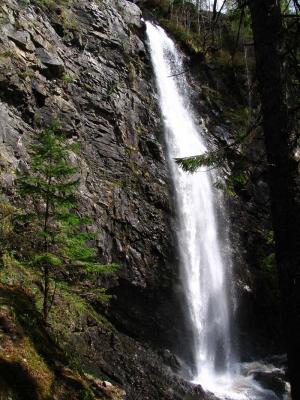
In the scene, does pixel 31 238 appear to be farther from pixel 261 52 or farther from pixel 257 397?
pixel 257 397

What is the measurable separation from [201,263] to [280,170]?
35.3ft

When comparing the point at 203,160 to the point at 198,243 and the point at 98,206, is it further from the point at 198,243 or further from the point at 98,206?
the point at 198,243

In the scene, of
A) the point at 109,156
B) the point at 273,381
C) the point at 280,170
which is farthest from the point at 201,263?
the point at 280,170

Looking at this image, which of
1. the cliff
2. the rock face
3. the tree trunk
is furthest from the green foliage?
the rock face

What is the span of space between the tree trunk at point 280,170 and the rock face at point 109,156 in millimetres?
5186

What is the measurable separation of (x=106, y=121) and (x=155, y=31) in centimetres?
974

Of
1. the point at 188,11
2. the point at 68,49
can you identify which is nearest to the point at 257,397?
the point at 68,49

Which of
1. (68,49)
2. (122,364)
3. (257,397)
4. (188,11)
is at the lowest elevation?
(257,397)

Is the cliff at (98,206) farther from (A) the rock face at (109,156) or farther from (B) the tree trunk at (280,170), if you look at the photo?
(B) the tree trunk at (280,170)

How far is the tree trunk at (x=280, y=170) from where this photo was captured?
3723 mm

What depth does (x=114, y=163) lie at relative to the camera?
43.1 feet

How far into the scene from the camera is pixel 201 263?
1447 centimetres

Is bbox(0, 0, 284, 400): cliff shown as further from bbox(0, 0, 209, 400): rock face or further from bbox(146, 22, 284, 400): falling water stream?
bbox(146, 22, 284, 400): falling water stream

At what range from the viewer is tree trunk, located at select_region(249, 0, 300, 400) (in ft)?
12.2
